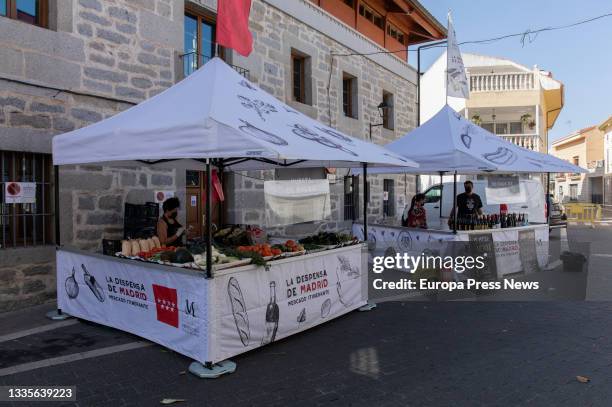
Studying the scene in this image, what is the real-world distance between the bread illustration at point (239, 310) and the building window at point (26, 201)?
375 cm

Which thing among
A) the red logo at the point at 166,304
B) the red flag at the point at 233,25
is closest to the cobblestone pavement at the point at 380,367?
the red logo at the point at 166,304

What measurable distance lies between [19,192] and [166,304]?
3.22 meters

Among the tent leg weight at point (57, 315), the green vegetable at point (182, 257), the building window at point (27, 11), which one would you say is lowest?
the tent leg weight at point (57, 315)

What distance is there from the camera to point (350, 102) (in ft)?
47.7

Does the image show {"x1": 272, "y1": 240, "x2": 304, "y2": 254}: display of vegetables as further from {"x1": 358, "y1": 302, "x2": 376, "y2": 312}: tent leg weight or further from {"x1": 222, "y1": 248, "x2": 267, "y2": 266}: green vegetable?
{"x1": 358, "y1": 302, "x2": 376, "y2": 312}: tent leg weight

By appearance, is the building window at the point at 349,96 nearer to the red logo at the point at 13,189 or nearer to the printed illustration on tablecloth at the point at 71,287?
the red logo at the point at 13,189

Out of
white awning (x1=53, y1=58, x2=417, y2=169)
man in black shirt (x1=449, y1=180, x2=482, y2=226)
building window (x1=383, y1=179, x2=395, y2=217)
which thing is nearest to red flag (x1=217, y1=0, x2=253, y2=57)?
white awning (x1=53, y1=58, x2=417, y2=169)

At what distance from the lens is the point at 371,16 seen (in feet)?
51.5

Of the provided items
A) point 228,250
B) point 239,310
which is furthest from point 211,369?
point 228,250

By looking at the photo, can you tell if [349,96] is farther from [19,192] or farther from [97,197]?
[19,192]

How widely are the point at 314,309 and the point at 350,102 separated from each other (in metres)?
10.3

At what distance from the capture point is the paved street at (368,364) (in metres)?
3.62

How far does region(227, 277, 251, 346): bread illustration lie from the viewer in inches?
171

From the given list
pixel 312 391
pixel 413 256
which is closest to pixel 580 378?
pixel 312 391
